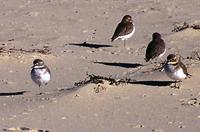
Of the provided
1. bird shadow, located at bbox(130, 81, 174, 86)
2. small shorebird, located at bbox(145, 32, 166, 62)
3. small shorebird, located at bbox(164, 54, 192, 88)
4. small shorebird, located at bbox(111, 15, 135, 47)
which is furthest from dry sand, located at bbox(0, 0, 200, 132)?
small shorebird, located at bbox(145, 32, 166, 62)

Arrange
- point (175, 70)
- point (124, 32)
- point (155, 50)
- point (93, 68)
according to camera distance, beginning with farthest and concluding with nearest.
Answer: point (124, 32) < point (93, 68) < point (155, 50) < point (175, 70)

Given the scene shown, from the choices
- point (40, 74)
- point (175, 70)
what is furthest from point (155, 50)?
point (175, 70)

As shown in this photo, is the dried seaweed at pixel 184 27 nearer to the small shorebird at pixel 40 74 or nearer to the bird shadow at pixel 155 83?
the bird shadow at pixel 155 83

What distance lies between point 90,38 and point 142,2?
7985 mm

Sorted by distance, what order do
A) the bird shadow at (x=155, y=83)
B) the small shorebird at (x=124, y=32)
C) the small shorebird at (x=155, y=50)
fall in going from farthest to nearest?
the small shorebird at (x=124, y=32) → the small shorebird at (x=155, y=50) → the bird shadow at (x=155, y=83)

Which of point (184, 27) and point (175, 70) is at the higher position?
point (184, 27)

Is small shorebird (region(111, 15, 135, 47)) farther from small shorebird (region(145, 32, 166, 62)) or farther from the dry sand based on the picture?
small shorebird (region(145, 32, 166, 62))

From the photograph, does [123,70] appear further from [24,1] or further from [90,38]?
[24,1]

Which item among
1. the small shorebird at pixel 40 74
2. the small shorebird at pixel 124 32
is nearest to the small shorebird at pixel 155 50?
the small shorebird at pixel 124 32

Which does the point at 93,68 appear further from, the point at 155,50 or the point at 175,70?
the point at 175,70

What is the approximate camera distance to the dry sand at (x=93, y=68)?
40.3 ft

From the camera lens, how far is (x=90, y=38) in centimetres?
2462

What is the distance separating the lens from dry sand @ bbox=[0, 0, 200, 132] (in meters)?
12.3

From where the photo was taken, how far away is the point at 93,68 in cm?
1886
